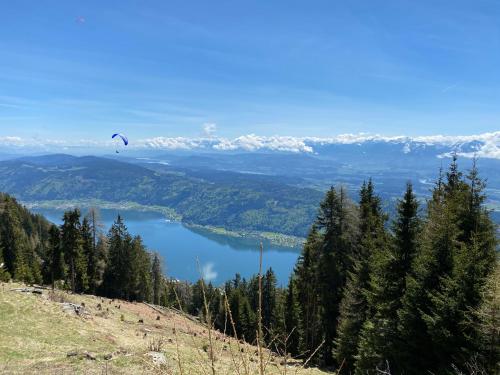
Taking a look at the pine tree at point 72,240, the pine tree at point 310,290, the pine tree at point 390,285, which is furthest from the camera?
the pine tree at point 72,240

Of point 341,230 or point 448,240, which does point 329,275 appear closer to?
point 341,230

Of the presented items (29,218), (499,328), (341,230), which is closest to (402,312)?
(499,328)

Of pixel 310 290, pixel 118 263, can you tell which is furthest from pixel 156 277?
pixel 310 290

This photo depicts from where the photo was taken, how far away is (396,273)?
2173 cm

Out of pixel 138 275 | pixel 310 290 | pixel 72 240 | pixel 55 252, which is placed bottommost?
pixel 138 275

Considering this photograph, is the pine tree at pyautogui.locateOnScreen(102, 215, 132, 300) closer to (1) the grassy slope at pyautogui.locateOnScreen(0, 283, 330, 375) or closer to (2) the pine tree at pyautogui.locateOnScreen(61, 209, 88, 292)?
(2) the pine tree at pyautogui.locateOnScreen(61, 209, 88, 292)

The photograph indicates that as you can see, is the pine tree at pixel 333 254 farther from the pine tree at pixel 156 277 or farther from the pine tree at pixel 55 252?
the pine tree at pixel 156 277

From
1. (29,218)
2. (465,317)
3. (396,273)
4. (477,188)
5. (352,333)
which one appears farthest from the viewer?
(29,218)

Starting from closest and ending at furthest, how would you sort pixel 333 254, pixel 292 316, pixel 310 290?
pixel 333 254
pixel 310 290
pixel 292 316

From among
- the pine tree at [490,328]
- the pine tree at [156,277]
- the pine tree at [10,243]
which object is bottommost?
the pine tree at [156,277]

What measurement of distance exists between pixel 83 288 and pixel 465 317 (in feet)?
162

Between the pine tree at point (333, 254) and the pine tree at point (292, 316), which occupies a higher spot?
the pine tree at point (333, 254)

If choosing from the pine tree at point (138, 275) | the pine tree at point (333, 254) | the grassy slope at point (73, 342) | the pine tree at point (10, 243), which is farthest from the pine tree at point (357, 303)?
the pine tree at point (10, 243)

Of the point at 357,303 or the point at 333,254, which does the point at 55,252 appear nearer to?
the point at 333,254
